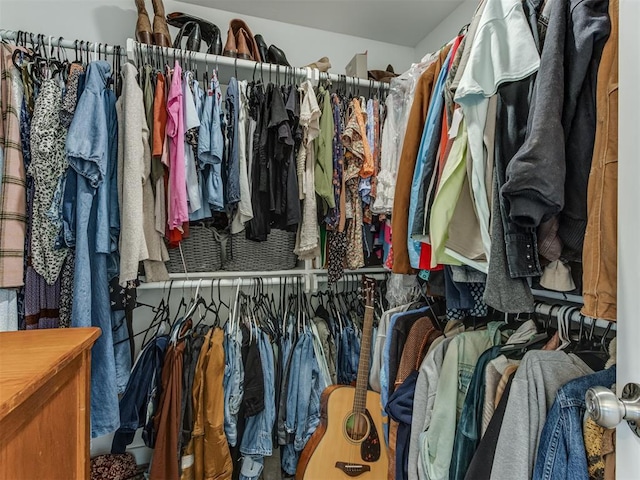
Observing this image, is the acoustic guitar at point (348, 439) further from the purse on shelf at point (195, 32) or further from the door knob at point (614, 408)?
the purse on shelf at point (195, 32)

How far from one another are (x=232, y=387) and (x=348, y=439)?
0.52m

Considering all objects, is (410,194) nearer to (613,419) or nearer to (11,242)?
(613,419)

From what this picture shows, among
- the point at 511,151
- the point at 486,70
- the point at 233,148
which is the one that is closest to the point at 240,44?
the point at 233,148

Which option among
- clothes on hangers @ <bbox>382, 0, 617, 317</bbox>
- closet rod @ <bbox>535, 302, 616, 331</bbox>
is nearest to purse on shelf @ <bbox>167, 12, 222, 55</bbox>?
clothes on hangers @ <bbox>382, 0, 617, 317</bbox>

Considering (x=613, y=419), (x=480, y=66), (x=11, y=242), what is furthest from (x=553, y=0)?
(x=11, y=242)

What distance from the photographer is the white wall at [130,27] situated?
1613 millimetres

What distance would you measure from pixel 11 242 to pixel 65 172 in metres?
0.29

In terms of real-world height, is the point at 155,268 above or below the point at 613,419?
above

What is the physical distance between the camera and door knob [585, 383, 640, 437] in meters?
0.44

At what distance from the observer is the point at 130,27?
1770mm

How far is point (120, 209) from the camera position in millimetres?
1312

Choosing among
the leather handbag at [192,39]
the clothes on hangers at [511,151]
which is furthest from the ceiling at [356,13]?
the clothes on hangers at [511,151]

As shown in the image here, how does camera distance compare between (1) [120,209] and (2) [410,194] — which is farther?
(1) [120,209]

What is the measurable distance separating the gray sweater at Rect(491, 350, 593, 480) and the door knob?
323mm
